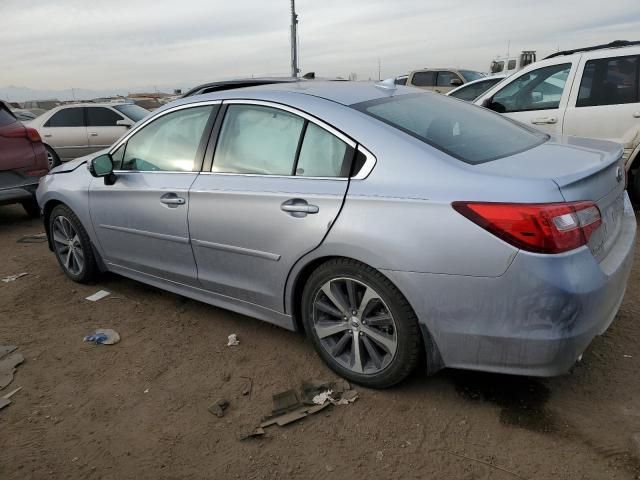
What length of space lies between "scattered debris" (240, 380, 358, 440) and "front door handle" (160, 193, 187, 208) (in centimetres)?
136

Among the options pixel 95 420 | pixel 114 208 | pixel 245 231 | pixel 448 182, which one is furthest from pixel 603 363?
pixel 114 208

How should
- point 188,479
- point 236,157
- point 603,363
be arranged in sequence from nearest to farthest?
1. point 188,479
2. point 603,363
3. point 236,157

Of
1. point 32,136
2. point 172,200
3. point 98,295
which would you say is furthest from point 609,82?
point 32,136

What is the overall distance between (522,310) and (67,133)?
11293 mm

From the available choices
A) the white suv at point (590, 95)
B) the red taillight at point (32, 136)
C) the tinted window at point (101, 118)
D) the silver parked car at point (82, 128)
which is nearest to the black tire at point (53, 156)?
the silver parked car at point (82, 128)

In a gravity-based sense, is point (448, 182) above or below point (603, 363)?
above

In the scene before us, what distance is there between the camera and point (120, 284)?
15.5 ft

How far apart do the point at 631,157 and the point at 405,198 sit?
4389mm

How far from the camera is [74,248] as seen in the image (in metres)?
4.66

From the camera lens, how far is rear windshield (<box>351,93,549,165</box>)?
273 cm

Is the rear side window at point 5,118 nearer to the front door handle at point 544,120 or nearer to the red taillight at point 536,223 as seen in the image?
the front door handle at point 544,120

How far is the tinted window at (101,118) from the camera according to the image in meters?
11.5

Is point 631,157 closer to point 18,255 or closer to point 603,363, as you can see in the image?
point 603,363

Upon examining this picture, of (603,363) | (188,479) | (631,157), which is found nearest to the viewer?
(188,479)
